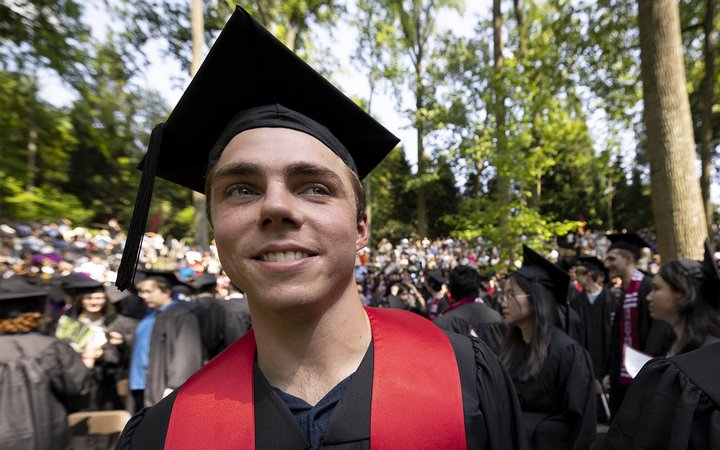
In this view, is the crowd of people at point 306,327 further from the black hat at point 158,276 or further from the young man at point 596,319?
the young man at point 596,319

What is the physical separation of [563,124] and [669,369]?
8.81 metres

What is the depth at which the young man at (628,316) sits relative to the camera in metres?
5.02

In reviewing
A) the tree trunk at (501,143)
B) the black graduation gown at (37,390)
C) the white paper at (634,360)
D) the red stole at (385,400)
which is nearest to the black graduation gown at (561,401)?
the white paper at (634,360)

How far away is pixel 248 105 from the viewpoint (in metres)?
1.53

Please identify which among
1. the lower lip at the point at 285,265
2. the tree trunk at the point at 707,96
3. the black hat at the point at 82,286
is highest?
the tree trunk at the point at 707,96

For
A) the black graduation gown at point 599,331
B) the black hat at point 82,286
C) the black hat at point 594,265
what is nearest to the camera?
the black hat at point 82,286

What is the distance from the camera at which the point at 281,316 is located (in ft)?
4.18

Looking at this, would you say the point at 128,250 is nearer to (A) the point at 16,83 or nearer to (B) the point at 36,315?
(B) the point at 36,315

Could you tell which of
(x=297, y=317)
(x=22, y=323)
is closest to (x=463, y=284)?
(x=22, y=323)

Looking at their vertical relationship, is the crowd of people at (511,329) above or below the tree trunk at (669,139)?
below

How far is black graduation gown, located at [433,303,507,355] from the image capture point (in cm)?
523

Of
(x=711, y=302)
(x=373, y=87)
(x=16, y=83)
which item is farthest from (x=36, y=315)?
(x=373, y=87)

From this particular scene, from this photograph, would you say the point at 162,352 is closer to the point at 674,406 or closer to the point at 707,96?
the point at 674,406

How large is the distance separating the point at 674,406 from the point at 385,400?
1.14 meters
